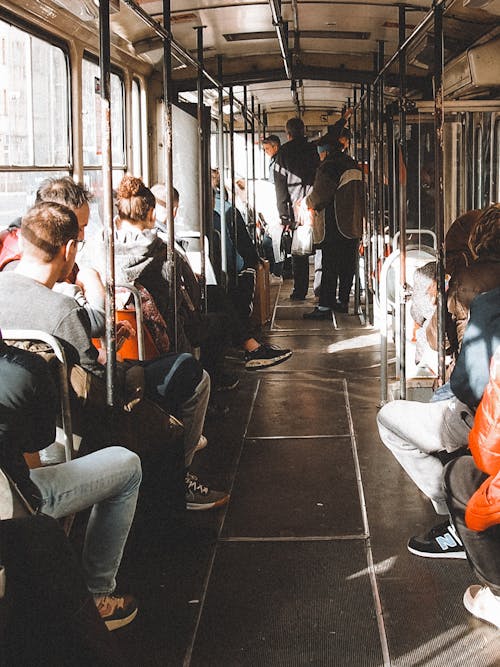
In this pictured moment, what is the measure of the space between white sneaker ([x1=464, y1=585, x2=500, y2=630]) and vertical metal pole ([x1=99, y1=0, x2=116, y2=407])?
4.52 ft

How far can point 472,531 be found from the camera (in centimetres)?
286

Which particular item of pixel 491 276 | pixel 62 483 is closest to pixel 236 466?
pixel 491 276

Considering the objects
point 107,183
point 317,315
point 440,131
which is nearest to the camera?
point 107,183

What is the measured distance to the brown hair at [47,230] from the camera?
10.2ft

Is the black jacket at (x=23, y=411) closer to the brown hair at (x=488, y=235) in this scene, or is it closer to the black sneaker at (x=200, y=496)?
the black sneaker at (x=200, y=496)

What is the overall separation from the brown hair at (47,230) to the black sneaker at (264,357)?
143 inches

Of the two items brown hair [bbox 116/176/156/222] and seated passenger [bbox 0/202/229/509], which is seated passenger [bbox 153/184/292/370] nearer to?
Result: brown hair [bbox 116/176/156/222]

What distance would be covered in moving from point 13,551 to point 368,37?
5.90 meters

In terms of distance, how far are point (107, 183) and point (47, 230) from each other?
278mm

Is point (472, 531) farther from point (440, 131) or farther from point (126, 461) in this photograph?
point (440, 131)

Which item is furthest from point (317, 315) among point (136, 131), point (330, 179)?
point (136, 131)

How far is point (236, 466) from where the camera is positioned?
4621 millimetres

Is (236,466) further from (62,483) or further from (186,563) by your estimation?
(62,483)

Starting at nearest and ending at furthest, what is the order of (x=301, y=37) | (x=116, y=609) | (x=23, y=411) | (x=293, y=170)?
(x=23, y=411) < (x=116, y=609) < (x=301, y=37) < (x=293, y=170)
